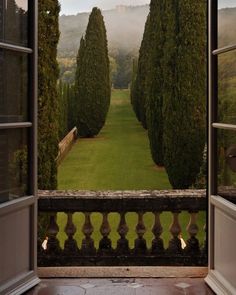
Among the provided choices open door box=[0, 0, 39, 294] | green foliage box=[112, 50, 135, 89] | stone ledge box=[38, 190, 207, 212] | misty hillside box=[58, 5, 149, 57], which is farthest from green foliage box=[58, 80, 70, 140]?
open door box=[0, 0, 39, 294]

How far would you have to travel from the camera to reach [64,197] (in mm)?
4125

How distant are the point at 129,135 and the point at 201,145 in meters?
7.52

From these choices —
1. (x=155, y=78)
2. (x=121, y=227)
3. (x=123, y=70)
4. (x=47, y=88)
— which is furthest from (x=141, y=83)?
(x=121, y=227)

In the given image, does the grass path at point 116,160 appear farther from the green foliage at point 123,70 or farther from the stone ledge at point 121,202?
the stone ledge at point 121,202

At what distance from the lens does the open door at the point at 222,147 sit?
3070 millimetres

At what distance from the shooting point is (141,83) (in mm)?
14891

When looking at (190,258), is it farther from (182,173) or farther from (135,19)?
(135,19)

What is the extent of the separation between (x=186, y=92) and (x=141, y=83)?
556 cm

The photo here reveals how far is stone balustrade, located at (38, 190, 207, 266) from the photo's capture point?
13.5 ft

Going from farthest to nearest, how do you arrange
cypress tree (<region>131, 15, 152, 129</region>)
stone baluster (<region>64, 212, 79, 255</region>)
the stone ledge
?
cypress tree (<region>131, 15, 152, 129</region>), stone baluster (<region>64, 212, 79, 255</region>), the stone ledge

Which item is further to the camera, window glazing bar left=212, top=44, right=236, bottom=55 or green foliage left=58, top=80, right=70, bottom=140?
green foliage left=58, top=80, right=70, bottom=140

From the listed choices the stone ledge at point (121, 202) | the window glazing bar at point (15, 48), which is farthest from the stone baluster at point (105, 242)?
the window glazing bar at point (15, 48)

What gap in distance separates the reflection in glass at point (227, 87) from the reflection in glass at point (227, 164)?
10cm

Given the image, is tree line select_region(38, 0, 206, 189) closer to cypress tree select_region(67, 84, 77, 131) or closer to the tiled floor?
the tiled floor
